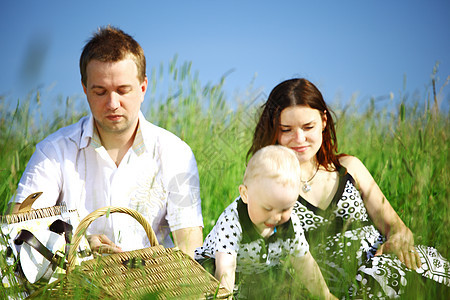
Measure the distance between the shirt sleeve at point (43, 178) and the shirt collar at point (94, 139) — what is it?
194mm

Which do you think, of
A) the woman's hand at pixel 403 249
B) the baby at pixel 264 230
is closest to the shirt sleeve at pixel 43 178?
the baby at pixel 264 230

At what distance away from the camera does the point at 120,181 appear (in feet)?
9.60

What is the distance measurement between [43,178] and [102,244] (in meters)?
0.63

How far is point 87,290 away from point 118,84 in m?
1.24

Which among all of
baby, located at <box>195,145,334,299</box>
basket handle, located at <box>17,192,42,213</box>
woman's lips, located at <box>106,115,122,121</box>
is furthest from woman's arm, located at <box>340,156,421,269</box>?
basket handle, located at <box>17,192,42,213</box>

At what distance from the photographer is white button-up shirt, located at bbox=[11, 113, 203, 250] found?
288 centimetres

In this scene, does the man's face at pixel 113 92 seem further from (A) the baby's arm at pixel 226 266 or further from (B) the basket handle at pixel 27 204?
(A) the baby's arm at pixel 226 266

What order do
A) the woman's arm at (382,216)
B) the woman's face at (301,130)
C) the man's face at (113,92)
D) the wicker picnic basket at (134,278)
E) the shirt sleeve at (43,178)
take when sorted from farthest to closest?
1. the shirt sleeve at (43,178)
2. the man's face at (113,92)
3. the woman's face at (301,130)
4. the woman's arm at (382,216)
5. the wicker picnic basket at (134,278)

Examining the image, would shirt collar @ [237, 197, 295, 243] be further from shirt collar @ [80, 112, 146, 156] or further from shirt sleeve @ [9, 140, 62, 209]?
shirt sleeve @ [9, 140, 62, 209]

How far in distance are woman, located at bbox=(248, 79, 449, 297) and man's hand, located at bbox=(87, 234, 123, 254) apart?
0.94 m

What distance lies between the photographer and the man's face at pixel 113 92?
2754 mm

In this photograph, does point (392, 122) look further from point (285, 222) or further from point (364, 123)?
point (285, 222)

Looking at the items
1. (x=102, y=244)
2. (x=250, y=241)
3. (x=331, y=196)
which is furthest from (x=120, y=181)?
(x=331, y=196)

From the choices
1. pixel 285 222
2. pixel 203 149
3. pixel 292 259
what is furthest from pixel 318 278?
pixel 203 149
